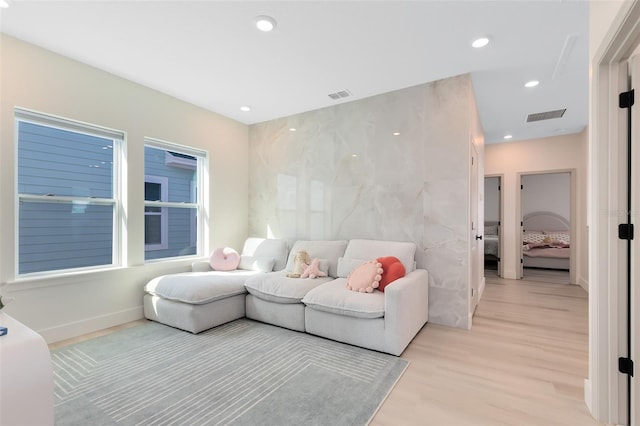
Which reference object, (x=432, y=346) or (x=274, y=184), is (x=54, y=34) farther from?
(x=432, y=346)

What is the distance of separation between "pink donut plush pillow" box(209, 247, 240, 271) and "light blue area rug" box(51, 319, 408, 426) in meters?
1.07

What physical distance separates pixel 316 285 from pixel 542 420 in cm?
199

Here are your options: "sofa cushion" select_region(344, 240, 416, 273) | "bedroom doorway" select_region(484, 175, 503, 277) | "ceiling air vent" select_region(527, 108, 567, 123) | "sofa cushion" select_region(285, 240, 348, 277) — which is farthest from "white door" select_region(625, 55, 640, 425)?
"bedroom doorway" select_region(484, 175, 503, 277)

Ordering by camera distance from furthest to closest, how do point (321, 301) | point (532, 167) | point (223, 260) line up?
point (532, 167) → point (223, 260) → point (321, 301)

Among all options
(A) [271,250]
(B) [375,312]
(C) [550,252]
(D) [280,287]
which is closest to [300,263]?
(D) [280,287]

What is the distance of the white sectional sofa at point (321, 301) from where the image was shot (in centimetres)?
248

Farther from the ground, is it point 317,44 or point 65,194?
point 317,44

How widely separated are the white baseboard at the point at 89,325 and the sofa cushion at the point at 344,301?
2.04 meters

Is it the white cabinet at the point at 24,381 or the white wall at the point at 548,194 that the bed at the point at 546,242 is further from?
the white cabinet at the point at 24,381

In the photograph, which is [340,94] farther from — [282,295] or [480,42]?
[282,295]

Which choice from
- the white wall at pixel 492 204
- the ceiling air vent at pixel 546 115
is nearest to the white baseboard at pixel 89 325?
the ceiling air vent at pixel 546 115

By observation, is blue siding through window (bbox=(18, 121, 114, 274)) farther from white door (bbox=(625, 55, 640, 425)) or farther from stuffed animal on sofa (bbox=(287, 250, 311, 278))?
white door (bbox=(625, 55, 640, 425))

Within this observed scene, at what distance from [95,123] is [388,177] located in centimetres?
325

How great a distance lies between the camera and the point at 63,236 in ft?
9.43
